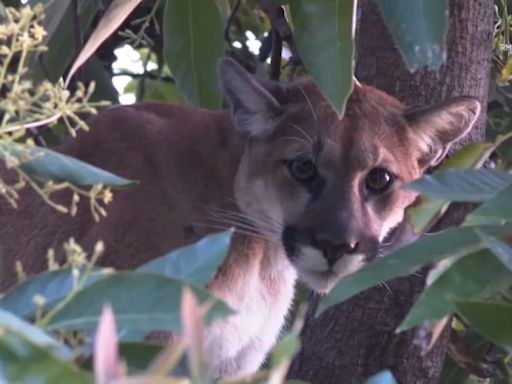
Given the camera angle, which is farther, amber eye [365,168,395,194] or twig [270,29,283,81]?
twig [270,29,283,81]

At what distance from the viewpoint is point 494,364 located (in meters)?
2.77

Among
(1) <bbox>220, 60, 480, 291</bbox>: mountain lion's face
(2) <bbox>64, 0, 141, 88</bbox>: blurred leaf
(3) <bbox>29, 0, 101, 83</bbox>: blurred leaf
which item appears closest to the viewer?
(2) <bbox>64, 0, 141, 88</bbox>: blurred leaf

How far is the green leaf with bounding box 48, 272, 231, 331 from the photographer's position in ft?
3.59

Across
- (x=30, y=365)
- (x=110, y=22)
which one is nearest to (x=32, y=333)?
(x=30, y=365)

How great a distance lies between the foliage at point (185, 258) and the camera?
868mm

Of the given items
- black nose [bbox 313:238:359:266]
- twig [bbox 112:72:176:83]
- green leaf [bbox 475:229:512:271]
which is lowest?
twig [bbox 112:72:176:83]

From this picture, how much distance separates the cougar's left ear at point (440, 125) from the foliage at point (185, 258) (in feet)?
0.44

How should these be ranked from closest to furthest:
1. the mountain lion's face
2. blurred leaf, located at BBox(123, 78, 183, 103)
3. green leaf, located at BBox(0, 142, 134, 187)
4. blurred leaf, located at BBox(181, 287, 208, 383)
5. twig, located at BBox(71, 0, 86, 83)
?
blurred leaf, located at BBox(181, 287, 208, 383) → green leaf, located at BBox(0, 142, 134, 187) → the mountain lion's face → twig, located at BBox(71, 0, 86, 83) → blurred leaf, located at BBox(123, 78, 183, 103)

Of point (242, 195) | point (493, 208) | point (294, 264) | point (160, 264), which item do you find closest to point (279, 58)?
point (242, 195)

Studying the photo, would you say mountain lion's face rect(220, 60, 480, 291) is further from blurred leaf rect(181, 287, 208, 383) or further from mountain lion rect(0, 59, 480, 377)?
blurred leaf rect(181, 287, 208, 383)

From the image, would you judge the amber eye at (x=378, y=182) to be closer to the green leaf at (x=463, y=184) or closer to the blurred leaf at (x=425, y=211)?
the blurred leaf at (x=425, y=211)

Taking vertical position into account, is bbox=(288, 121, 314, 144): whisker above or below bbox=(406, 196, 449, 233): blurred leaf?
below

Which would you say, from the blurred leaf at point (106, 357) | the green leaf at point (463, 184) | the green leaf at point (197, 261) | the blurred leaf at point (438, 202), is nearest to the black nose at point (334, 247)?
the blurred leaf at point (438, 202)

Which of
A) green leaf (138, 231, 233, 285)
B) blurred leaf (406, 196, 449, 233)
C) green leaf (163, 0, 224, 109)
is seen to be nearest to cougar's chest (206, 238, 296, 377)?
Answer: green leaf (163, 0, 224, 109)
